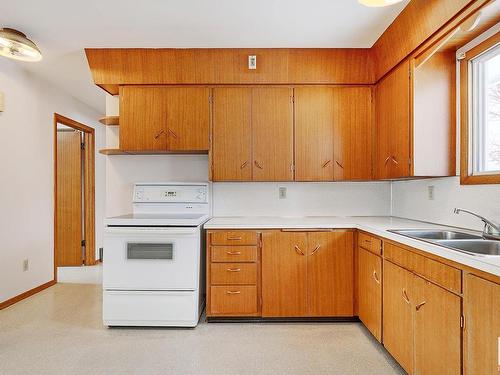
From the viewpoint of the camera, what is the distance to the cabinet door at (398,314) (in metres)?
1.74

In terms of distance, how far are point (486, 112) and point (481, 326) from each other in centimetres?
152

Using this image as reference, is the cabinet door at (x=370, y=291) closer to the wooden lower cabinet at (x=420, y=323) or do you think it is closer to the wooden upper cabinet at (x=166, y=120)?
the wooden lower cabinet at (x=420, y=323)

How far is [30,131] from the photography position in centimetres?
346

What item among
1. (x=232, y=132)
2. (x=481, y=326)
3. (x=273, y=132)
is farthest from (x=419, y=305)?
(x=232, y=132)

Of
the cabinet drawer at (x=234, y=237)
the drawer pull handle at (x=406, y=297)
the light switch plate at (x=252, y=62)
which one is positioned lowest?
the drawer pull handle at (x=406, y=297)

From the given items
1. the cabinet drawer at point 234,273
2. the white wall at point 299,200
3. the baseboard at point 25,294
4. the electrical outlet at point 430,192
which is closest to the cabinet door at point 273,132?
the white wall at point 299,200

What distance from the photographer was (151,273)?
250cm

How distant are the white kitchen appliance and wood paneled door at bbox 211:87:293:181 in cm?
70

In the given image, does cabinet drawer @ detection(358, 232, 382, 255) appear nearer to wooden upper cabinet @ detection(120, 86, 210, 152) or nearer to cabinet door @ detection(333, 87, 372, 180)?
cabinet door @ detection(333, 87, 372, 180)

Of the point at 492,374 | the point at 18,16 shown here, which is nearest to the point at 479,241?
the point at 492,374

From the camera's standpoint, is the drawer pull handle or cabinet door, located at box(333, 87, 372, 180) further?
cabinet door, located at box(333, 87, 372, 180)

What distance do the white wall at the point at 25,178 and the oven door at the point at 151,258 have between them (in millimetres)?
1389

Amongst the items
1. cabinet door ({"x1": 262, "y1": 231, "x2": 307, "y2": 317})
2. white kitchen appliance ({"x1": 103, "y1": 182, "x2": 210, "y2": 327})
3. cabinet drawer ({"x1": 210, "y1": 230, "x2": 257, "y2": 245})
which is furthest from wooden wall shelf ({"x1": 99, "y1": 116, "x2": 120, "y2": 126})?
cabinet door ({"x1": 262, "y1": 231, "x2": 307, "y2": 317})

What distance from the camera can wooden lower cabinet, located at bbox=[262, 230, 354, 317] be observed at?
8.48 feet
